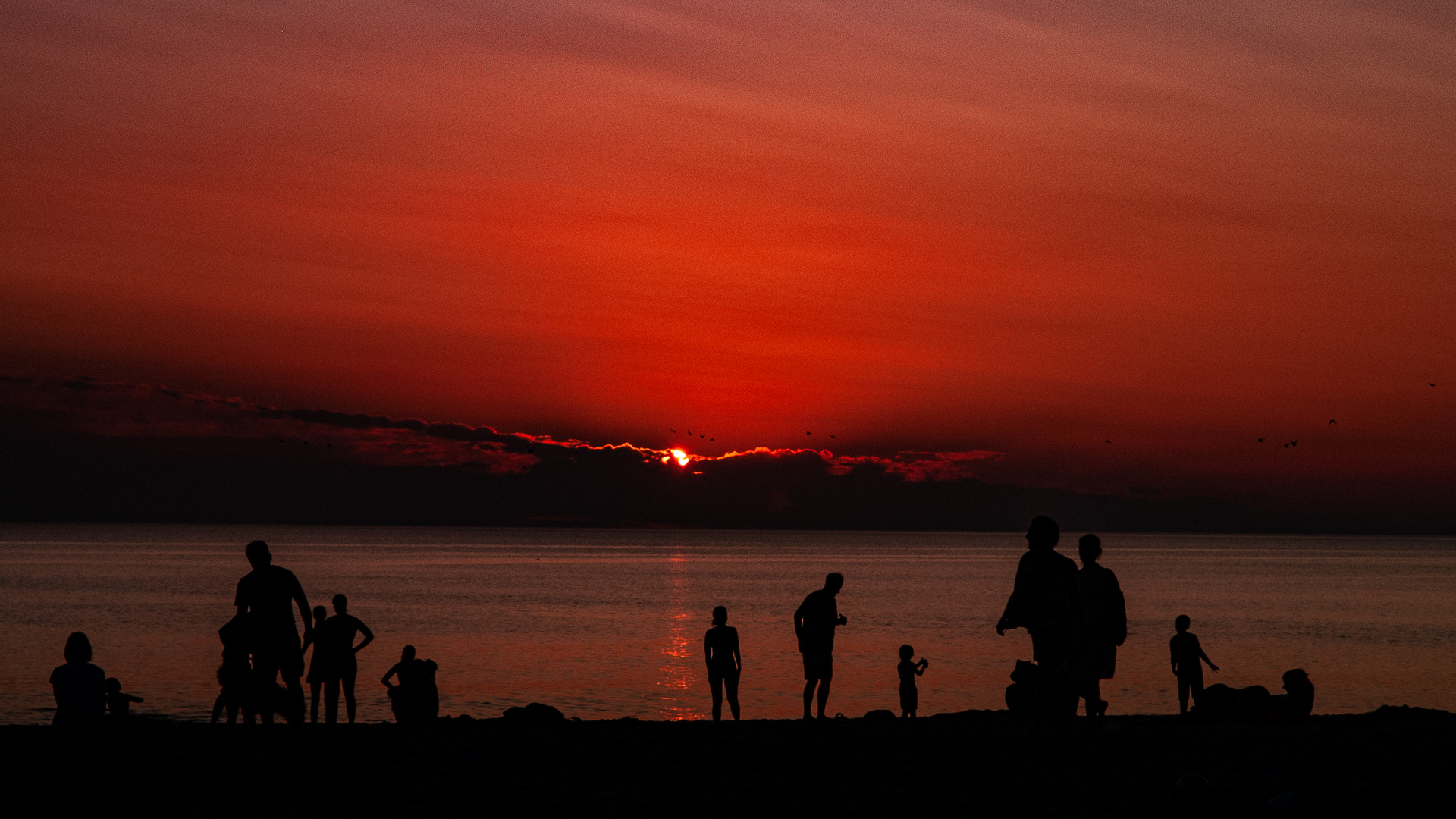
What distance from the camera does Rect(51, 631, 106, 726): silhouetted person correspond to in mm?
13547

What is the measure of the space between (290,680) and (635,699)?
72.4 ft

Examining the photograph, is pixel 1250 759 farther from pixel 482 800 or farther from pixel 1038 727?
pixel 482 800

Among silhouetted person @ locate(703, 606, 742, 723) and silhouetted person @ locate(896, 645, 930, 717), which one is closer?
silhouetted person @ locate(703, 606, 742, 723)

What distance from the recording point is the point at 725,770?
37.2ft

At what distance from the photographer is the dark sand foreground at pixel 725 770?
959 centimetres

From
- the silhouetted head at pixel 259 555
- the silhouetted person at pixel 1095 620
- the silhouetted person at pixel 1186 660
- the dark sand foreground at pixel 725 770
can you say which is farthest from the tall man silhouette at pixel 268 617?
the silhouetted person at pixel 1186 660

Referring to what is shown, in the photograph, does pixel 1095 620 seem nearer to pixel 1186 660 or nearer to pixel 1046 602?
pixel 1046 602

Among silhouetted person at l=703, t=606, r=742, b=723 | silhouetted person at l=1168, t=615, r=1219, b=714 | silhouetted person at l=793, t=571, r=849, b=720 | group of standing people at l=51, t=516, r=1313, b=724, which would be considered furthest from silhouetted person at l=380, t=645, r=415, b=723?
silhouetted person at l=1168, t=615, r=1219, b=714

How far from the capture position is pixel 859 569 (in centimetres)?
15475

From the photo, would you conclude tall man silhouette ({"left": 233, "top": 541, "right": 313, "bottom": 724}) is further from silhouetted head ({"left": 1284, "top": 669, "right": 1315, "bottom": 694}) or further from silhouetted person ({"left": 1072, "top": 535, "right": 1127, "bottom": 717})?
silhouetted head ({"left": 1284, "top": 669, "right": 1315, "bottom": 694})

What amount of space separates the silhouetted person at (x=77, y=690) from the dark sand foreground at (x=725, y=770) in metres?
0.38

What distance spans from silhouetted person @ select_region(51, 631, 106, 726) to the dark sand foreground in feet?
1.26

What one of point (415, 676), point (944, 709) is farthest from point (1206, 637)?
point (415, 676)

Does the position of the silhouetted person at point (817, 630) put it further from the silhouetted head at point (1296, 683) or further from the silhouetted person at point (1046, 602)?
the silhouetted head at point (1296, 683)
